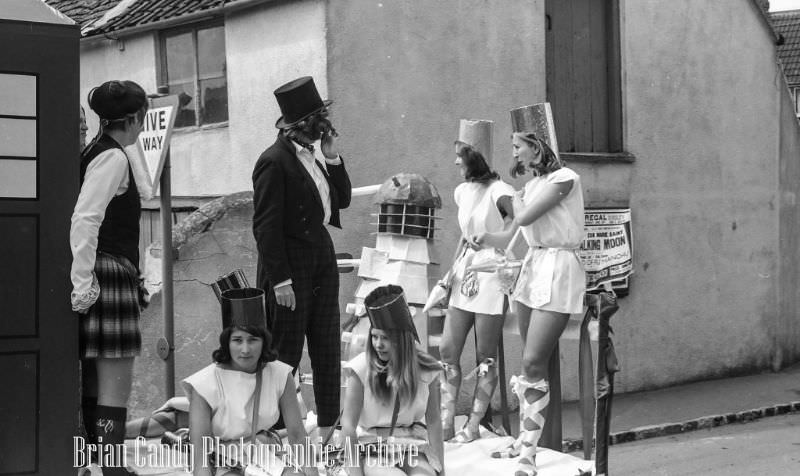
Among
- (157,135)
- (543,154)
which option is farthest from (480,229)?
(157,135)

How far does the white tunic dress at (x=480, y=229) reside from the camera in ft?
21.4

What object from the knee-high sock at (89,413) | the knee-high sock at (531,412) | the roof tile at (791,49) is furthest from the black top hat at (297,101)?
the roof tile at (791,49)

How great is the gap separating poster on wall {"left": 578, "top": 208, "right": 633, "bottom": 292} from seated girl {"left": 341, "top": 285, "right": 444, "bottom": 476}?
5574mm

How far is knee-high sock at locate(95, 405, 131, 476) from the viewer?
15.3ft

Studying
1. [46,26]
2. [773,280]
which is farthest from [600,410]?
[773,280]

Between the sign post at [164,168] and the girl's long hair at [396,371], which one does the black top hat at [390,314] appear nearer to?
the girl's long hair at [396,371]

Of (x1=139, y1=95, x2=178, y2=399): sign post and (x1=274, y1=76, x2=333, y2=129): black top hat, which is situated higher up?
(x1=274, y1=76, x2=333, y2=129): black top hat

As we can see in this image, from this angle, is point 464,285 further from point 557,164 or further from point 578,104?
point 578,104

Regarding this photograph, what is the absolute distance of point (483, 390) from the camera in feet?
21.7

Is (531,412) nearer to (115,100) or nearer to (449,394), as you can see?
(449,394)

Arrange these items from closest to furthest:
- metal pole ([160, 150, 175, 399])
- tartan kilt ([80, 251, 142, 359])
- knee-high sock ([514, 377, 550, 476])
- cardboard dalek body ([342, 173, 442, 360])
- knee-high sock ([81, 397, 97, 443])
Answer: tartan kilt ([80, 251, 142, 359]) < knee-high sock ([81, 397, 97, 443]) < knee-high sock ([514, 377, 550, 476]) < metal pole ([160, 150, 175, 399]) < cardboard dalek body ([342, 173, 442, 360])

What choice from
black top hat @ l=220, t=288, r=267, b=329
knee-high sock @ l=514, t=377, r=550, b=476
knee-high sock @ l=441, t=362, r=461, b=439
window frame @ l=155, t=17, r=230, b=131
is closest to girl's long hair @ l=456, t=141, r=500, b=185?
knee-high sock @ l=441, t=362, r=461, b=439

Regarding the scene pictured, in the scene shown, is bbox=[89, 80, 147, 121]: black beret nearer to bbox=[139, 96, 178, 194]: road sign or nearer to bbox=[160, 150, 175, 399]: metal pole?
bbox=[139, 96, 178, 194]: road sign

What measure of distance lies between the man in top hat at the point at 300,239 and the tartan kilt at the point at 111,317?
86 cm
